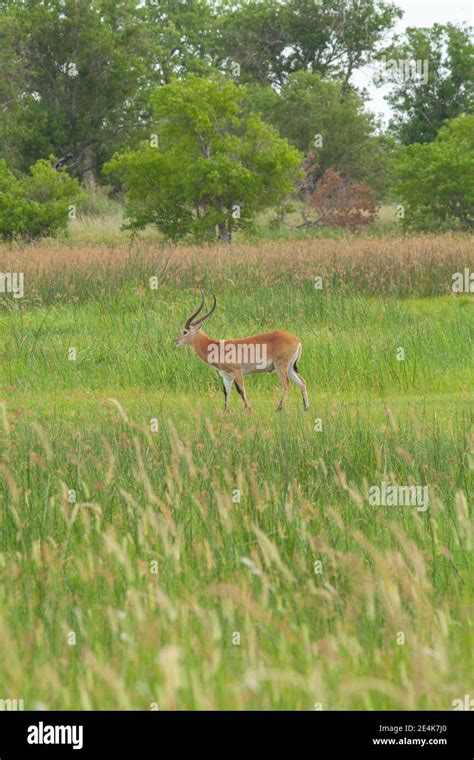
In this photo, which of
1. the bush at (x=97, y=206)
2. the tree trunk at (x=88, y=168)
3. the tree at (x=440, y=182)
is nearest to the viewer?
the tree at (x=440, y=182)

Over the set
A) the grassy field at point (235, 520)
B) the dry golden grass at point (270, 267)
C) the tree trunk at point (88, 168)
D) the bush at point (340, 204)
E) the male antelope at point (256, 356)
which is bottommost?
the grassy field at point (235, 520)

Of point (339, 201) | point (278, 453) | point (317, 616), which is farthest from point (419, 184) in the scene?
point (317, 616)

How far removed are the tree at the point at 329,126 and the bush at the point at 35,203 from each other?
12785 millimetres

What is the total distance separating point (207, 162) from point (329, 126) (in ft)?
51.0

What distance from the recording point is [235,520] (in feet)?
20.2

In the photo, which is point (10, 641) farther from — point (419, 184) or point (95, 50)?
point (95, 50)

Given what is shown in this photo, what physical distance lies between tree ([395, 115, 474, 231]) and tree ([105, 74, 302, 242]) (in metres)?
4.82

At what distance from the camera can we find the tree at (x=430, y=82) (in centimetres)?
3962

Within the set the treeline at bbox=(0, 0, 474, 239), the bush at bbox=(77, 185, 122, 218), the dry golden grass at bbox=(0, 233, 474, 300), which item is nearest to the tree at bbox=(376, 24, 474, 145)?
the treeline at bbox=(0, 0, 474, 239)

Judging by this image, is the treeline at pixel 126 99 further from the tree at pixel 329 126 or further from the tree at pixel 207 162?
the tree at pixel 207 162

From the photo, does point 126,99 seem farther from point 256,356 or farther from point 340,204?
point 256,356

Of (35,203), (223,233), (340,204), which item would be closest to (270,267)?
(223,233)

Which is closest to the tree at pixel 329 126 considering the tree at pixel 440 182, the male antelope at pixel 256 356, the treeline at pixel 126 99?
the treeline at pixel 126 99

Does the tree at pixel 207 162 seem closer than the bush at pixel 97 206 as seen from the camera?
Yes
